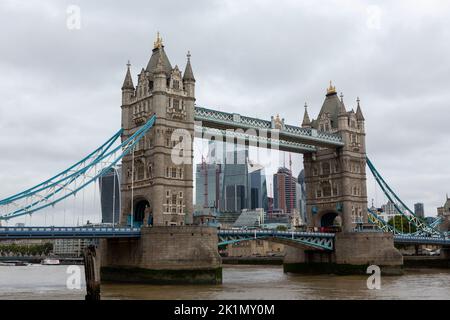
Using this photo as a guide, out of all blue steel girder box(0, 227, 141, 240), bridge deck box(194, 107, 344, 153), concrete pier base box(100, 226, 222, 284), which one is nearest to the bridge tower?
concrete pier base box(100, 226, 222, 284)

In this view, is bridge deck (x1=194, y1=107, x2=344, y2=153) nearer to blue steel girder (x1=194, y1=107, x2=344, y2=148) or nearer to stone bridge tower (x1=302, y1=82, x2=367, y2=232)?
blue steel girder (x1=194, y1=107, x2=344, y2=148)

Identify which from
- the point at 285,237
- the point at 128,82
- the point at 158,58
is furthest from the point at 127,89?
the point at 285,237

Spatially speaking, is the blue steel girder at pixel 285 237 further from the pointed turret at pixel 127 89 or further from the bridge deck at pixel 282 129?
the pointed turret at pixel 127 89

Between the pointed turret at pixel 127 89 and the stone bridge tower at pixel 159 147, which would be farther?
the pointed turret at pixel 127 89

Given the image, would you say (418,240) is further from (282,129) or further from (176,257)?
(176,257)

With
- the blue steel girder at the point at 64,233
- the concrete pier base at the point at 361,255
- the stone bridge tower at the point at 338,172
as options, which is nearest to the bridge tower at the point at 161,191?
the blue steel girder at the point at 64,233

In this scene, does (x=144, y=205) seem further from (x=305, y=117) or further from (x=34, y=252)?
(x=34, y=252)

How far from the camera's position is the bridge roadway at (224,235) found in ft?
137

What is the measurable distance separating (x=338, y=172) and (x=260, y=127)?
15170 mm

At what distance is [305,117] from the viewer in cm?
7338

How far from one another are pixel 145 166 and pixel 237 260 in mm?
71383

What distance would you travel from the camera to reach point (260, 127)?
196 ft

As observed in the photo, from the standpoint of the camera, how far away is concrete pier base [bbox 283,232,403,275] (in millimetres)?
61125

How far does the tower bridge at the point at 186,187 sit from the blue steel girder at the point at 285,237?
0.12 meters
